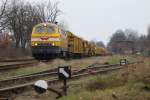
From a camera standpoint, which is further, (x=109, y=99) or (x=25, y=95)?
(x=25, y=95)

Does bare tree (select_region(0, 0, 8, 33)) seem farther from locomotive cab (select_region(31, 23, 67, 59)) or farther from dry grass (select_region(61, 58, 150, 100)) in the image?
dry grass (select_region(61, 58, 150, 100))

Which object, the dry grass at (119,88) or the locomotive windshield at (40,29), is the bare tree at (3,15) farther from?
the dry grass at (119,88)

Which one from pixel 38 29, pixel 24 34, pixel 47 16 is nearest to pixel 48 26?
pixel 38 29

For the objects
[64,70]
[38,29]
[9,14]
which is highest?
[9,14]

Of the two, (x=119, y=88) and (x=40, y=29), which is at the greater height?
(x=40, y=29)

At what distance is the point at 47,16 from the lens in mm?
101562

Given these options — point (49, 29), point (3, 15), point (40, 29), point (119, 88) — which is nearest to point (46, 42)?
point (49, 29)

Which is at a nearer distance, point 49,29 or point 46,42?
point 46,42

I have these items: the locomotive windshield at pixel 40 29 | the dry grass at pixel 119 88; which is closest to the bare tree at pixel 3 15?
the locomotive windshield at pixel 40 29

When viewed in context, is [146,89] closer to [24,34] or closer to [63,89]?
[63,89]

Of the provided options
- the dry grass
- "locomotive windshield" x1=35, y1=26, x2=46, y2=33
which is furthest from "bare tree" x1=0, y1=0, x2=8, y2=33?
the dry grass

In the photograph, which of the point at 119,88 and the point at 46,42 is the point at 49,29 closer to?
the point at 46,42

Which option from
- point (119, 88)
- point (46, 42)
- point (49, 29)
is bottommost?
point (119, 88)

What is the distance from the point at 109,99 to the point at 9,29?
6715cm
